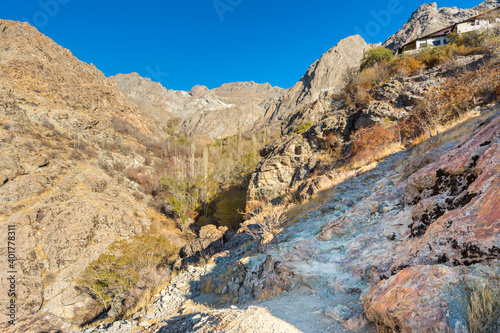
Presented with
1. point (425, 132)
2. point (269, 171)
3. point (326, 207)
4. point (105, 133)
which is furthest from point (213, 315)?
point (105, 133)

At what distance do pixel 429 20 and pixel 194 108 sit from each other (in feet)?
354

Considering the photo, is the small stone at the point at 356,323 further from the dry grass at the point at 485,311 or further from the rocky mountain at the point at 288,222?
the dry grass at the point at 485,311

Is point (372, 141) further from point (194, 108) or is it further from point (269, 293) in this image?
point (194, 108)

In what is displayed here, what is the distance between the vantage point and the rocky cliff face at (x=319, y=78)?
8638 cm

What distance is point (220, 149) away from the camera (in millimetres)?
59812

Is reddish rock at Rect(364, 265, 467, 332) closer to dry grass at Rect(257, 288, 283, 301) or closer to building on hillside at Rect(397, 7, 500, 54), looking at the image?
dry grass at Rect(257, 288, 283, 301)

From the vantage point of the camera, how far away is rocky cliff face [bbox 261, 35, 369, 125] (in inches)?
3401

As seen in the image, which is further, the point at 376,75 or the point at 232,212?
the point at 232,212

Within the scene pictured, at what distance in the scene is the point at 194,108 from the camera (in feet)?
433

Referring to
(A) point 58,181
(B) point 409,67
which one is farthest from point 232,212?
(A) point 58,181

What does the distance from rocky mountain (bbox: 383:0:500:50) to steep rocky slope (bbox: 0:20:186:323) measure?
8340 cm

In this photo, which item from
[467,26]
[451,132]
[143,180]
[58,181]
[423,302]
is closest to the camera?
[423,302]

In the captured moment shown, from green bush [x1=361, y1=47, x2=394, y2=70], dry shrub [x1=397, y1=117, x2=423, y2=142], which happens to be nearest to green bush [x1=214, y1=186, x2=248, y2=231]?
dry shrub [x1=397, y1=117, x2=423, y2=142]

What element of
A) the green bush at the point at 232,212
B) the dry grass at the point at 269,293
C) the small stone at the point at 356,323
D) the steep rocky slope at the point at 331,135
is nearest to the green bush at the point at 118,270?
the green bush at the point at 232,212
